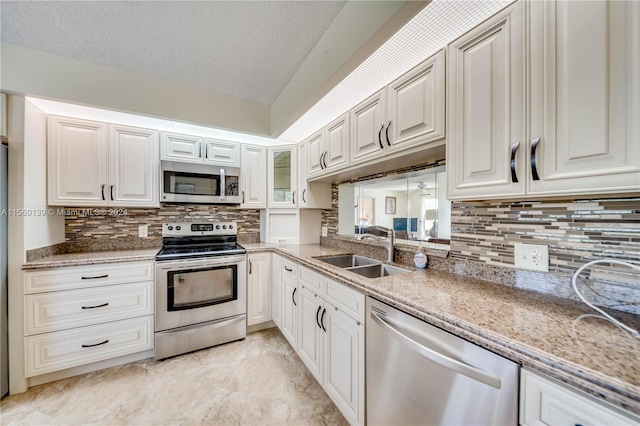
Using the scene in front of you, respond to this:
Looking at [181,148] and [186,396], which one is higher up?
[181,148]

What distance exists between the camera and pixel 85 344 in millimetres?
1999

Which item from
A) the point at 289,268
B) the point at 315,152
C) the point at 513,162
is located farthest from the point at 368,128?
the point at 289,268

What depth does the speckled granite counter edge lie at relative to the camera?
1.76 feet

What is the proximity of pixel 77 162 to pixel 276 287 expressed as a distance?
7.19 ft

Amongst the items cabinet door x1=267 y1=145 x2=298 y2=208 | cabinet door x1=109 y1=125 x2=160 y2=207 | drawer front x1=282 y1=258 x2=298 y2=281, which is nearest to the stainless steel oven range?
drawer front x1=282 y1=258 x2=298 y2=281

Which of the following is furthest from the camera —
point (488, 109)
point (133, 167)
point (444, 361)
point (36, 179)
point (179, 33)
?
point (133, 167)

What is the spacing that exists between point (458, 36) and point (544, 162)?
0.77 m

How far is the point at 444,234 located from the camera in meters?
1.76

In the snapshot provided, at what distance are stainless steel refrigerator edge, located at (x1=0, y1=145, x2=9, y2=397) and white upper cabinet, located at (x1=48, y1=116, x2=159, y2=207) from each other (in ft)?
1.23

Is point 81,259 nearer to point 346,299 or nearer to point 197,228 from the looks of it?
point 197,228

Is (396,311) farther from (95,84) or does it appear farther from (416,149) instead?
(95,84)

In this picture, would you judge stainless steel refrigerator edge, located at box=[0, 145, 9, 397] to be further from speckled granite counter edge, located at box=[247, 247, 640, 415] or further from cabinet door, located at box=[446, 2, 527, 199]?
cabinet door, located at box=[446, 2, 527, 199]

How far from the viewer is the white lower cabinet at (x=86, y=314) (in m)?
1.88

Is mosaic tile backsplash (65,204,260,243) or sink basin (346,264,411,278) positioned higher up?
mosaic tile backsplash (65,204,260,243)
